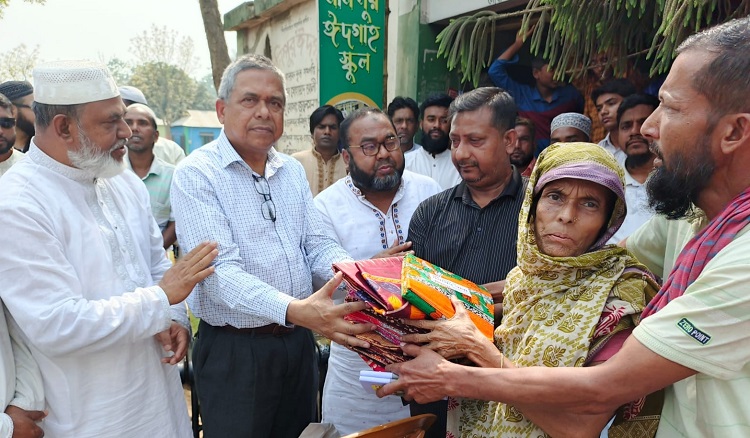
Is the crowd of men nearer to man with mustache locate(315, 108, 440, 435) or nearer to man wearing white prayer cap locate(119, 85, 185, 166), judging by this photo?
man with mustache locate(315, 108, 440, 435)

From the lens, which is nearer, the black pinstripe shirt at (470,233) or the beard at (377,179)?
the black pinstripe shirt at (470,233)

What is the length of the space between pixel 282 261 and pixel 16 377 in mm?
1109

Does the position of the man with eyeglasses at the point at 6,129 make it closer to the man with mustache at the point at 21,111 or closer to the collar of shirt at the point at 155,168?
the man with mustache at the point at 21,111

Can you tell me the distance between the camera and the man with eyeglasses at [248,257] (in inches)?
90.6

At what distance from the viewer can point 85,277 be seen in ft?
6.61

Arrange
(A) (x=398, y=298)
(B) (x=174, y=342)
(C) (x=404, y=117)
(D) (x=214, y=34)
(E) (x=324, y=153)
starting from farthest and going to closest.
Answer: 1. (D) (x=214, y=34)
2. (E) (x=324, y=153)
3. (C) (x=404, y=117)
4. (B) (x=174, y=342)
5. (A) (x=398, y=298)

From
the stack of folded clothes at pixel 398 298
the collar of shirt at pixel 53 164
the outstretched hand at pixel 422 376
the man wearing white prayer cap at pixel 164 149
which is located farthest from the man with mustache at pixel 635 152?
the man wearing white prayer cap at pixel 164 149

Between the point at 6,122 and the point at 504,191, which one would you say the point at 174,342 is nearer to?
the point at 504,191

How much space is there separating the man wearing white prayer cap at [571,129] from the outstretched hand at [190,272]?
318 centimetres

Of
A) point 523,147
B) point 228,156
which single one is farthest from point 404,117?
point 228,156

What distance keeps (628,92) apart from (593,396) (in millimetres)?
3568

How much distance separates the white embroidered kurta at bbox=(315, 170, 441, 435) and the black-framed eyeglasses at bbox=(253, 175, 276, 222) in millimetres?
511

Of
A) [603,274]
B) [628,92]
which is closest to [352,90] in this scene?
[628,92]

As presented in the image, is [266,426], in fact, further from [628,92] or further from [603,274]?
[628,92]
